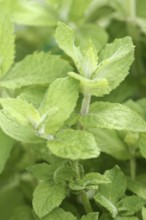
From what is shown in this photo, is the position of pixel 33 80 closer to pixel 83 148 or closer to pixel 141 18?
pixel 83 148

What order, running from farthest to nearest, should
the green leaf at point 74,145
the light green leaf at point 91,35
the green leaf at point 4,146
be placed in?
the light green leaf at point 91,35 → the green leaf at point 4,146 → the green leaf at point 74,145

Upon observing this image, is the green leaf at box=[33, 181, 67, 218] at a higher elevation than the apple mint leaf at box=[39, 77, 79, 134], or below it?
below

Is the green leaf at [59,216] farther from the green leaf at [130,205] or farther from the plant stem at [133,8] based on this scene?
the plant stem at [133,8]

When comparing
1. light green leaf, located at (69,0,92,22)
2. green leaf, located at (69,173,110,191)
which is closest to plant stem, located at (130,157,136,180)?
green leaf, located at (69,173,110,191)

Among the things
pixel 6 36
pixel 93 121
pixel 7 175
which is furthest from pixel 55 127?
pixel 7 175

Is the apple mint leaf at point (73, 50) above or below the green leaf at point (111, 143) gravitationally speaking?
above

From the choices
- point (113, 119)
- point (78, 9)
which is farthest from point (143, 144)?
point (78, 9)

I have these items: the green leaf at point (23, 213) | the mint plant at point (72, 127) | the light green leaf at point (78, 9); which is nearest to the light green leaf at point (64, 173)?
the mint plant at point (72, 127)

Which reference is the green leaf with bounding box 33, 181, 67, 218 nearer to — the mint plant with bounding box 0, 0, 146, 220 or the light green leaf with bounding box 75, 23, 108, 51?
the mint plant with bounding box 0, 0, 146, 220
